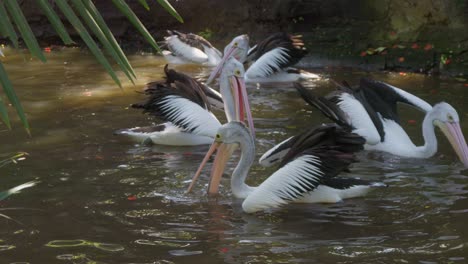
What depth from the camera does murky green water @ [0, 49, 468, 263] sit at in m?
3.57

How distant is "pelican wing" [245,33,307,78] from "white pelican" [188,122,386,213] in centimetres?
382

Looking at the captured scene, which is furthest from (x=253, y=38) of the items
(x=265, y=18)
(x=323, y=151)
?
(x=323, y=151)

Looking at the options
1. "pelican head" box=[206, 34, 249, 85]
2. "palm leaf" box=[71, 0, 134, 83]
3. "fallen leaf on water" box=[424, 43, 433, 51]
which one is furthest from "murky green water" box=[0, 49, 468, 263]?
"palm leaf" box=[71, 0, 134, 83]

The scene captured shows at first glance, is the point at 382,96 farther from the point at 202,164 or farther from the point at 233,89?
the point at 202,164

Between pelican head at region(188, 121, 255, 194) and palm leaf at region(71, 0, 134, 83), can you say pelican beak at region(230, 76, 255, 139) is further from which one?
palm leaf at region(71, 0, 134, 83)

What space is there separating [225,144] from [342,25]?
584 cm

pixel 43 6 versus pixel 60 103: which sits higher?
pixel 43 6

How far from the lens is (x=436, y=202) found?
4320 millimetres

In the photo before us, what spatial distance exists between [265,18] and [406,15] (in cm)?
217

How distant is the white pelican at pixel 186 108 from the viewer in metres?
5.71

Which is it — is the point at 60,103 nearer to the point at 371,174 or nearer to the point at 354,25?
the point at 371,174

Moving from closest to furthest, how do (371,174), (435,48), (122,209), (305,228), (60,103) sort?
1. (305,228)
2. (122,209)
3. (371,174)
4. (60,103)
5. (435,48)

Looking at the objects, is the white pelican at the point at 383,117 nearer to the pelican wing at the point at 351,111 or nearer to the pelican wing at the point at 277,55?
the pelican wing at the point at 351,111

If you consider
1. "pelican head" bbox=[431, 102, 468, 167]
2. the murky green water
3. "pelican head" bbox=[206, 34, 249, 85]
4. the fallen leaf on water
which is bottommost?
the murky green water
